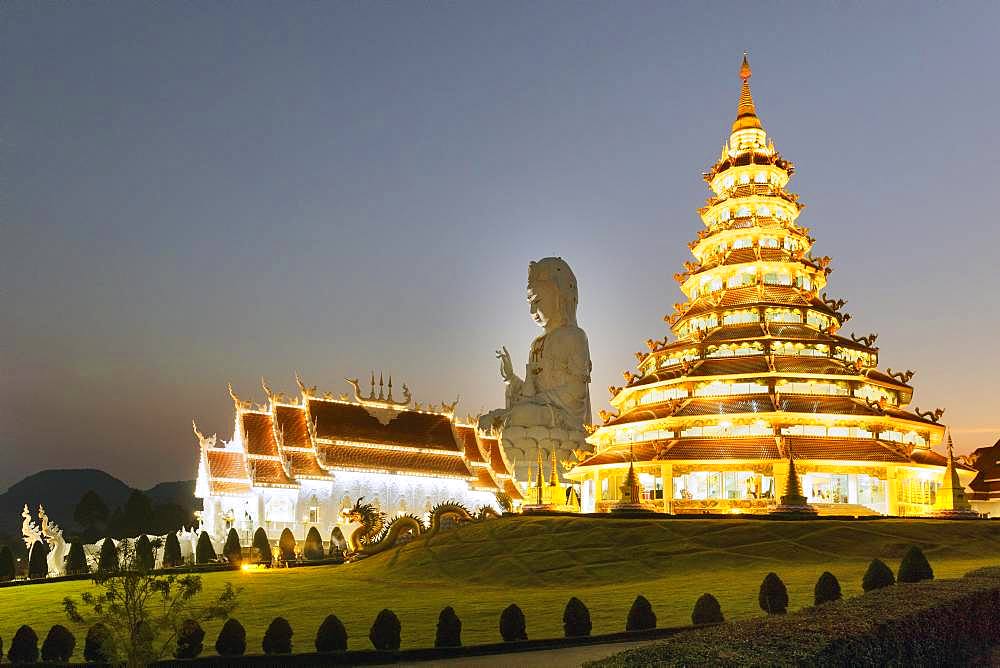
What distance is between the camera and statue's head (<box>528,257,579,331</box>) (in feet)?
349

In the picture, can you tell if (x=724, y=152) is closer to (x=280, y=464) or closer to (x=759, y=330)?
(x=759, y=330)

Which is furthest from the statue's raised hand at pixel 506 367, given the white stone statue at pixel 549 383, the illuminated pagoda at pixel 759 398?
the illuminated pagoda at pixel 759 398

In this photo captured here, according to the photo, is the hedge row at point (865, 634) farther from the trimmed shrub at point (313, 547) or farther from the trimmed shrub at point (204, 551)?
the trimmed shrub at point (204, 551)

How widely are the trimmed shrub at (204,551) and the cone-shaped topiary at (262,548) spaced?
84.6 inches

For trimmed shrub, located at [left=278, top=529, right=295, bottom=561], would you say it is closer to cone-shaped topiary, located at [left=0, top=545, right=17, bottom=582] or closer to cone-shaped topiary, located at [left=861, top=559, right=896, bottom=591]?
cone-shaped topiary, located at [left=0, top=545, right=17, bottom=582]

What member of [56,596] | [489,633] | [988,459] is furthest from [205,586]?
[988,459]

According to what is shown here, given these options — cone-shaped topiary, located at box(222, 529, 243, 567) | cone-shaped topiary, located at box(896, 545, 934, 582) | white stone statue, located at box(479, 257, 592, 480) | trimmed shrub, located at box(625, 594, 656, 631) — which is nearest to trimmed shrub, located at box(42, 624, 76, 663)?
trimmed shrub, located at box(625, 594, 656, 631)

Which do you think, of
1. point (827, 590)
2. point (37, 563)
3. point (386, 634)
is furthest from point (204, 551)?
point (827, 590)

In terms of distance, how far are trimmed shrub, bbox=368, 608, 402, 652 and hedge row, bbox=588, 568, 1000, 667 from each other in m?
9.88

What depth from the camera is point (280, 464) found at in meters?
57.3

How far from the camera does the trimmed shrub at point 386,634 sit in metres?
21.5

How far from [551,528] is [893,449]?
58.8 ft

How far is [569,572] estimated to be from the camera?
1406 inches

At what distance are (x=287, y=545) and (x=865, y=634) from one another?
138 ft
